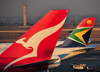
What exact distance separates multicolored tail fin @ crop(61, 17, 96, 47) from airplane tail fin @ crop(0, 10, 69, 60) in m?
14.8

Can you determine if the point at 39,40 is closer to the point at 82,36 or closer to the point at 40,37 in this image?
the point at 40,37

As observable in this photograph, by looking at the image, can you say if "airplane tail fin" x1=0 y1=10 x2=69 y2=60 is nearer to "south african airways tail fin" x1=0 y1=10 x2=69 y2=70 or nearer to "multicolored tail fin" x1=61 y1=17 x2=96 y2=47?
"south african airways tail fin" x1=0 y1=10 x2=69 y2=70

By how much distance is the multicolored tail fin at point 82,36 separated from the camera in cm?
2703

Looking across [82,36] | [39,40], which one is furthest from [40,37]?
[82,36]

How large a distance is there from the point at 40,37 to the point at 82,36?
648 inches

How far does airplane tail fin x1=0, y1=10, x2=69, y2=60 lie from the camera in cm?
1178

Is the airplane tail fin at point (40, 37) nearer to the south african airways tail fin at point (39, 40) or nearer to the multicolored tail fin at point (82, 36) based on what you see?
the south african airways tail fin at point (39, 40)

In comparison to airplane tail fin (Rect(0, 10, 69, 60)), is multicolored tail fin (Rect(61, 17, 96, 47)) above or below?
above

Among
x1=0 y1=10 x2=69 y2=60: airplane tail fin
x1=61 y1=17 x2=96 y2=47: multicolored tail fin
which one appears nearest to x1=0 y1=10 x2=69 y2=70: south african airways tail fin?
x1=0 y1=10 x2=69 y2=60: airplane tail fin

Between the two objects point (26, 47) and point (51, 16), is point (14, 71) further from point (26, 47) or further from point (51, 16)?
point (51, 16)

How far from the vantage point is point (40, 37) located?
39.1ft

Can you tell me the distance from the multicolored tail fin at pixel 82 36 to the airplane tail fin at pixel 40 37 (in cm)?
1484

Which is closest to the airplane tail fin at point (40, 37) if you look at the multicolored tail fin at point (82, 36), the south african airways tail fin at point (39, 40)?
the south african airways tail fin at point (39, 40)

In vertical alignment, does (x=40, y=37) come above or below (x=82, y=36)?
below
